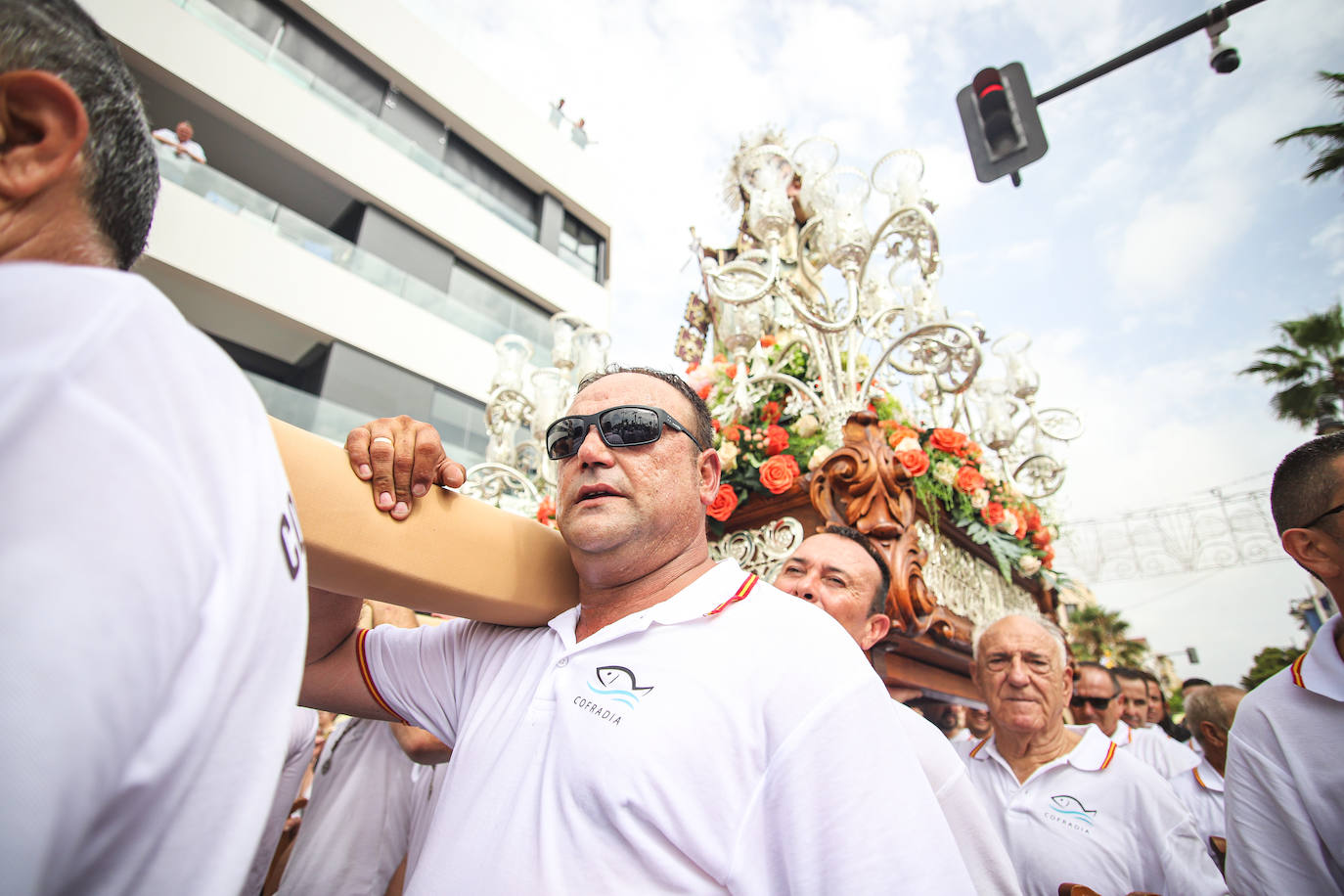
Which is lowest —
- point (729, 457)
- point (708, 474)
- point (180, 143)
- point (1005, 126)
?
point (708, 474)

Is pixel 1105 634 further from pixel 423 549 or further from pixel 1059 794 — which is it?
pixel 423 549

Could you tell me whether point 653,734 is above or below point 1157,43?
below

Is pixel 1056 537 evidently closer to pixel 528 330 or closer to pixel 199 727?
pixel 199 727

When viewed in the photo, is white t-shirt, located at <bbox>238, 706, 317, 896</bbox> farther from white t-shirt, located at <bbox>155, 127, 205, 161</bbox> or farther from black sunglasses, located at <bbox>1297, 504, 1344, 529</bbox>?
white t-shirt, located at <bbox>155, 127, 205, 161</bbox>

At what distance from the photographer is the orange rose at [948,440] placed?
146 inches

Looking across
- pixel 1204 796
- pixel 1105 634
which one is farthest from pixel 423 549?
pixel 1105 634

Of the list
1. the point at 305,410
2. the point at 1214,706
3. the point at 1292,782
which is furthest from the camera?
the point at 305,410

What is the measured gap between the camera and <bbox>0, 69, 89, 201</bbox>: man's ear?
0.62m

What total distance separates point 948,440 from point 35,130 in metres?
3.73

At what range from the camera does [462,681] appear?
166cm

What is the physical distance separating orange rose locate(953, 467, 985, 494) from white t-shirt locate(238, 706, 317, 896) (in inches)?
130

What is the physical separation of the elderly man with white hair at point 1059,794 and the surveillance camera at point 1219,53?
3318 mm

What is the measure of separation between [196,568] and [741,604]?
3.55 feet

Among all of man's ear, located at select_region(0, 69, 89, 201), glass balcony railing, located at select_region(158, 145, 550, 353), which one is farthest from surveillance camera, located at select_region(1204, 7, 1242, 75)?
glass balcony railing, located at select_region(158, 145, 550, 353)
